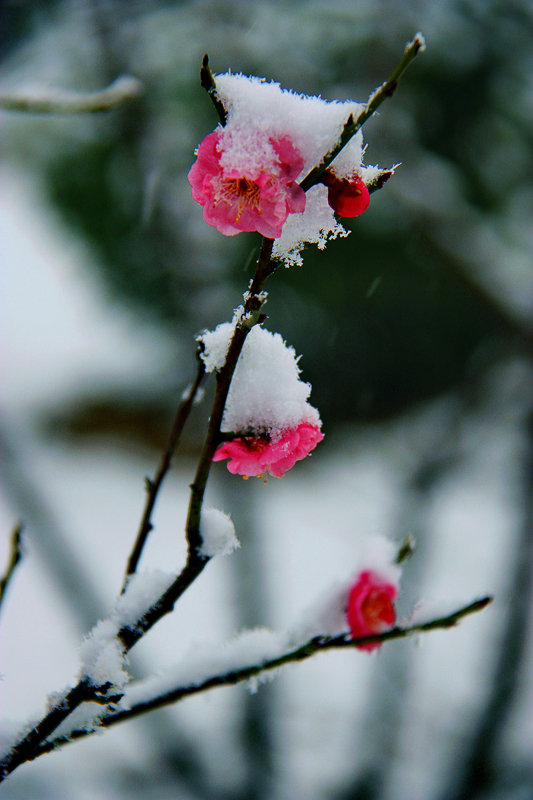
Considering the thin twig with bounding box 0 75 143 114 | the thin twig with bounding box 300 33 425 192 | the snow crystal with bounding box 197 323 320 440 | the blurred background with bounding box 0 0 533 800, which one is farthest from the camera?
the blurred background with bounding box 0 0 533 800

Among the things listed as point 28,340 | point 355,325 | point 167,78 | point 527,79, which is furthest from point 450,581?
point 28,340

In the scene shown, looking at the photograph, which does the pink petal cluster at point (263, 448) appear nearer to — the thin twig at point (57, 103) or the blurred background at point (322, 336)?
the thin twig at point (57, 103)

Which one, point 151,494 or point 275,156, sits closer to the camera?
point 275,156

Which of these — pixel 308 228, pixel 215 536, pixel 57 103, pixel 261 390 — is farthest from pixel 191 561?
pixel 57 103

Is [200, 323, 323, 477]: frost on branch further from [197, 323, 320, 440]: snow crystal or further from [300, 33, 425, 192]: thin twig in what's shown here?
[300, 33, 425, 192]: thin twig

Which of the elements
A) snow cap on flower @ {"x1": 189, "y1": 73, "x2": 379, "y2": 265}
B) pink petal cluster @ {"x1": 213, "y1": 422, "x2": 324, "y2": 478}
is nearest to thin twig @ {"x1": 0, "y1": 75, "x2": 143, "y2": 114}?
snow cap on flower @ {"x1": 189, "y1": 73, "x2": 379, "y2": 265}

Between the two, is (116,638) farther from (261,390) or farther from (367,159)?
(367,159)
